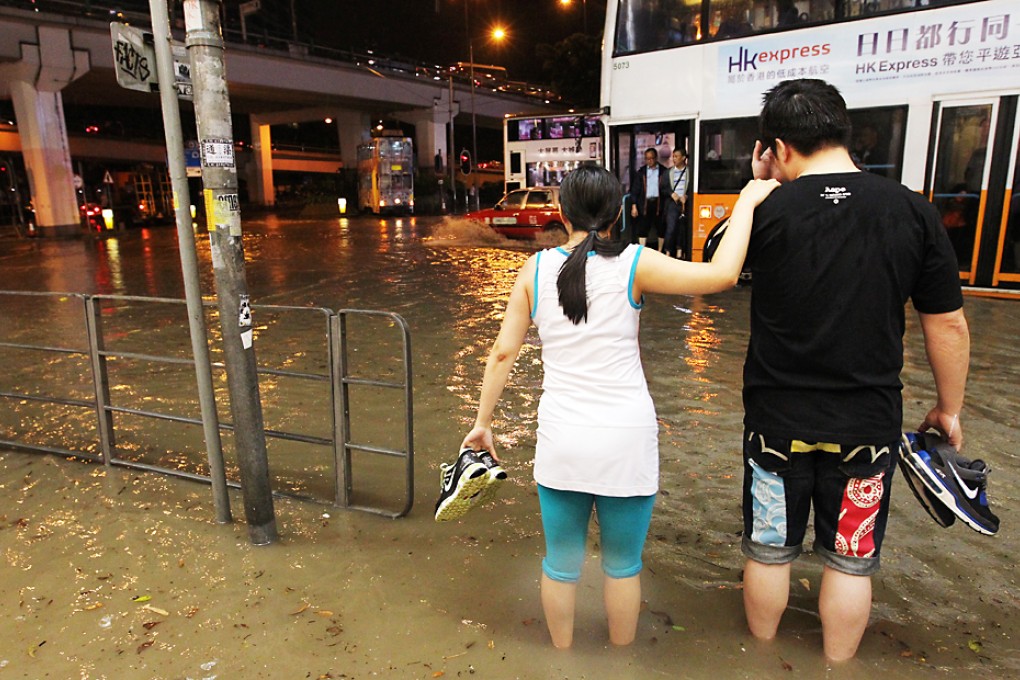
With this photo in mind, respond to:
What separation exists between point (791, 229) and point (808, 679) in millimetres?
1584

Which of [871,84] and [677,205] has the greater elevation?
[871,84]

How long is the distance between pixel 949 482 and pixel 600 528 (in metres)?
1.24

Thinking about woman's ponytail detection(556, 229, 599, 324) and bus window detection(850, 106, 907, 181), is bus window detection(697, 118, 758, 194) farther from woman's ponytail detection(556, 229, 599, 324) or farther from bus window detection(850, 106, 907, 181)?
woman's ponytail detection(556, 229, 599, 324)

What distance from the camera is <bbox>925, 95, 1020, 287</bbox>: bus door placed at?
8.69 m

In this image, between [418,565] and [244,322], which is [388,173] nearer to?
[244,322]

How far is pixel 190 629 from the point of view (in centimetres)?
284

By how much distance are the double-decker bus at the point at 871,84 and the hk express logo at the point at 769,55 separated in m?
0.01

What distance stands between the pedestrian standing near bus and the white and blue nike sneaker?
1.00m

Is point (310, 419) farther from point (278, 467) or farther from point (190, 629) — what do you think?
point (190, 629)

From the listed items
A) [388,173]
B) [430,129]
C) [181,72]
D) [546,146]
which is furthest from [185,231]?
[430,129]

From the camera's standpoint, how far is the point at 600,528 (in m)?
2.36

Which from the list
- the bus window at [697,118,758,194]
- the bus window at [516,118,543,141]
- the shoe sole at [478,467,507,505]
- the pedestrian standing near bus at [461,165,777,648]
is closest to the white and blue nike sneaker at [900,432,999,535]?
the pedestrian standing near bus at [461,165,777,648]

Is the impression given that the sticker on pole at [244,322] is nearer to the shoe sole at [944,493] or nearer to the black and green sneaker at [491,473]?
the black and green sneaker at [491,473]

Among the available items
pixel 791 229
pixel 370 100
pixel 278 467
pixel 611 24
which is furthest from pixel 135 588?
pixel 370 100
